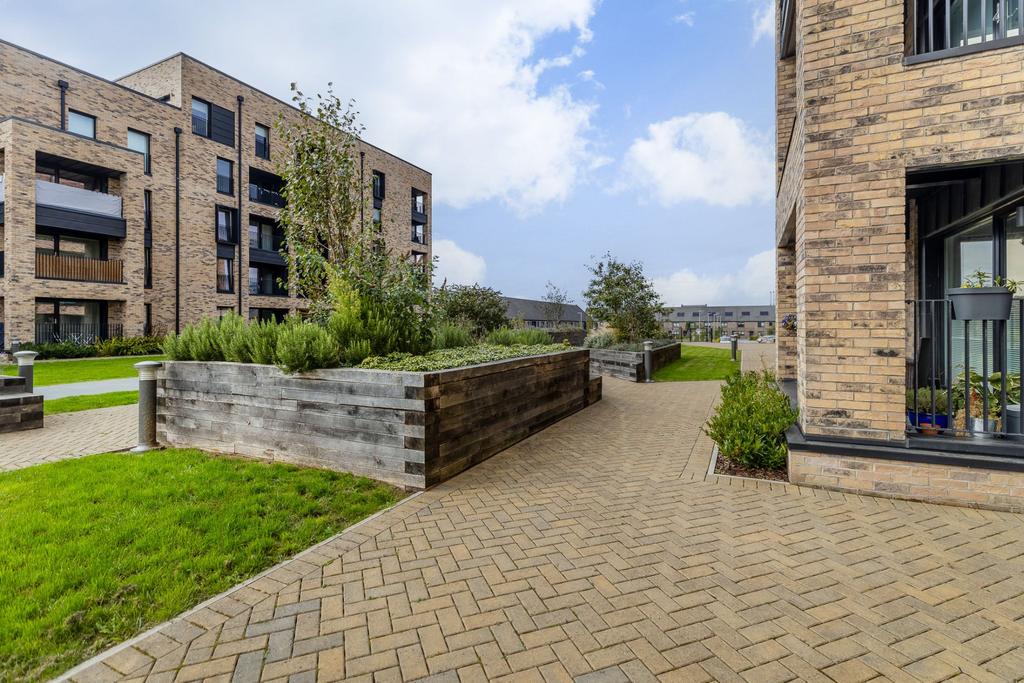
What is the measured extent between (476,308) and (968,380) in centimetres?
1267

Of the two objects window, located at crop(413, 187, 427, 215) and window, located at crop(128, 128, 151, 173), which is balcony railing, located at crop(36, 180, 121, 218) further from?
window, located at crop(413, 187, 427, 215)

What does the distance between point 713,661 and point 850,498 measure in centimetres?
297

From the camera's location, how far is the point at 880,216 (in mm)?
4531

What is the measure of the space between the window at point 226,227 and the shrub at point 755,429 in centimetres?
2779

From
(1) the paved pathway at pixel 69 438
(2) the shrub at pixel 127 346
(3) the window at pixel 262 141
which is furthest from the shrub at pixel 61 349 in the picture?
(3) the window at pixel 262 141

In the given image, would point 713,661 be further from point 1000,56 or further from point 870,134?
point 1000,56

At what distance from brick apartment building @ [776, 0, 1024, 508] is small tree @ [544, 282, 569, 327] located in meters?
26.2

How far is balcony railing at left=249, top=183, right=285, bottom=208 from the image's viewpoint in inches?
1085

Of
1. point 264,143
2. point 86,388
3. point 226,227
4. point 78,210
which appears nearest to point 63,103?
point 78,210

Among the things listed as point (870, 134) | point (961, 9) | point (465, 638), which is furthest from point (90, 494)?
point (961, 9)

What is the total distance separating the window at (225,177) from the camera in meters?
25.9

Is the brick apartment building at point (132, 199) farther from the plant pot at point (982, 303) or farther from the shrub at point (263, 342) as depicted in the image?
the plant pot at point (982, 303)

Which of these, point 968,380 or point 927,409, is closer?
point 968,380

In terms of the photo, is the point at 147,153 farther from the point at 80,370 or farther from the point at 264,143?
the point at 80,370
